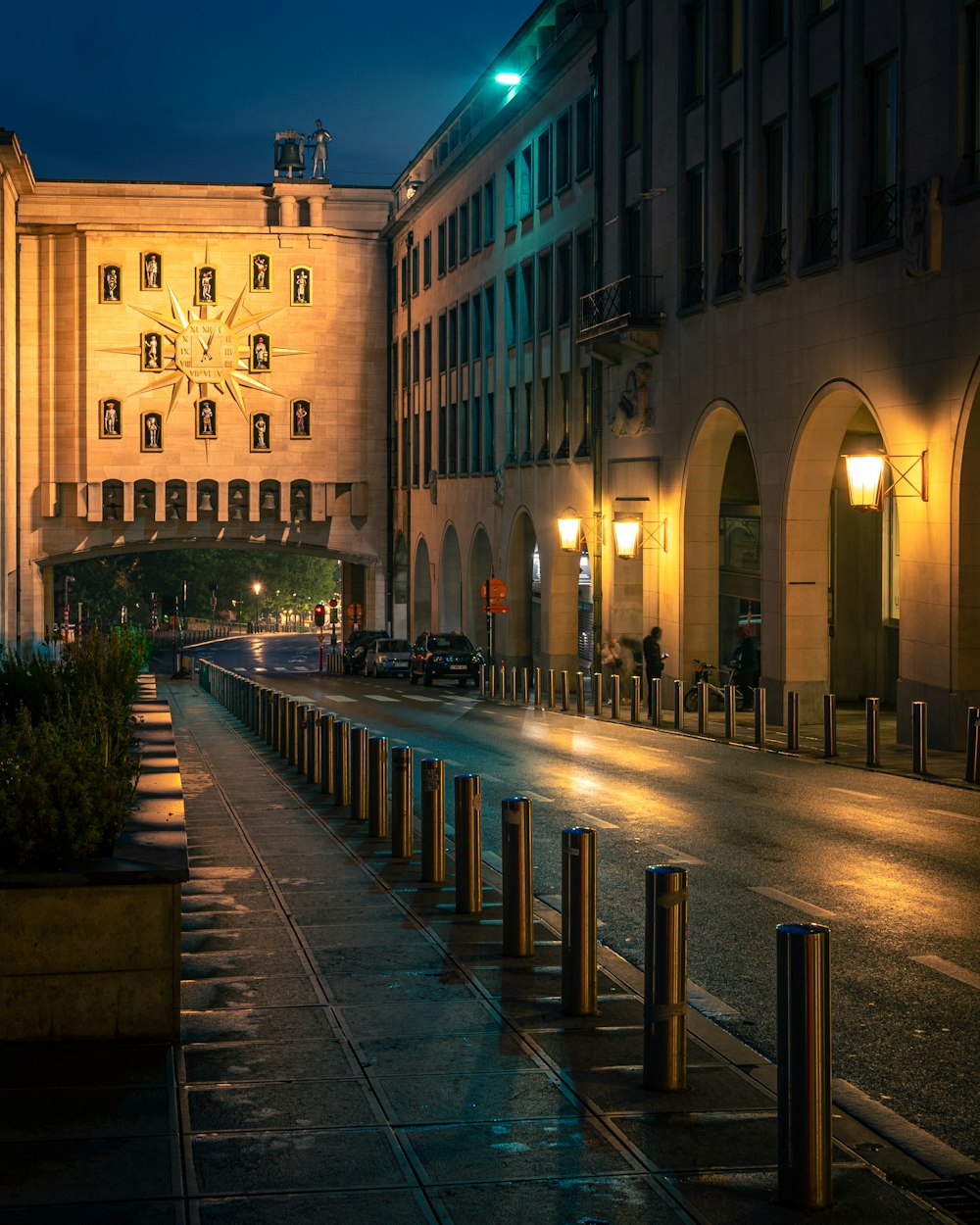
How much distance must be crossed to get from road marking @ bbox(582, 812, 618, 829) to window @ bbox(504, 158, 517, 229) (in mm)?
42212

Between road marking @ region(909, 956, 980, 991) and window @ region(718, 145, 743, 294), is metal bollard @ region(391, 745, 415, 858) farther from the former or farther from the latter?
window @ region(718, 145, 743, 294)

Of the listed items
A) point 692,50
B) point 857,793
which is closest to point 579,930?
point 857,793

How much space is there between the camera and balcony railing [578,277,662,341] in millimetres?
39250

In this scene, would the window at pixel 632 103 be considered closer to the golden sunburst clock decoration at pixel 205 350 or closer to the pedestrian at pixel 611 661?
the pedestrian at pixel 611 661

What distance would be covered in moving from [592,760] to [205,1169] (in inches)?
710

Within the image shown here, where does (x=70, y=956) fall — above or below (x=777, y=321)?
below

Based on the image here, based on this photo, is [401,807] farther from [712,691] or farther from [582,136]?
[582,136]

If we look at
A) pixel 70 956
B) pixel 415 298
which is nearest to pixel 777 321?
pixel 70 956

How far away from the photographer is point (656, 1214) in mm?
5566

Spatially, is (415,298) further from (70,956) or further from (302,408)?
(70,956)

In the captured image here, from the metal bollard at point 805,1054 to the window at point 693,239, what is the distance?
A: 106ft

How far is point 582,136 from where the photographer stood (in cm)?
4781

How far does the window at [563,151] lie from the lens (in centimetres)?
4909

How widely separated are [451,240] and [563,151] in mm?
17579
